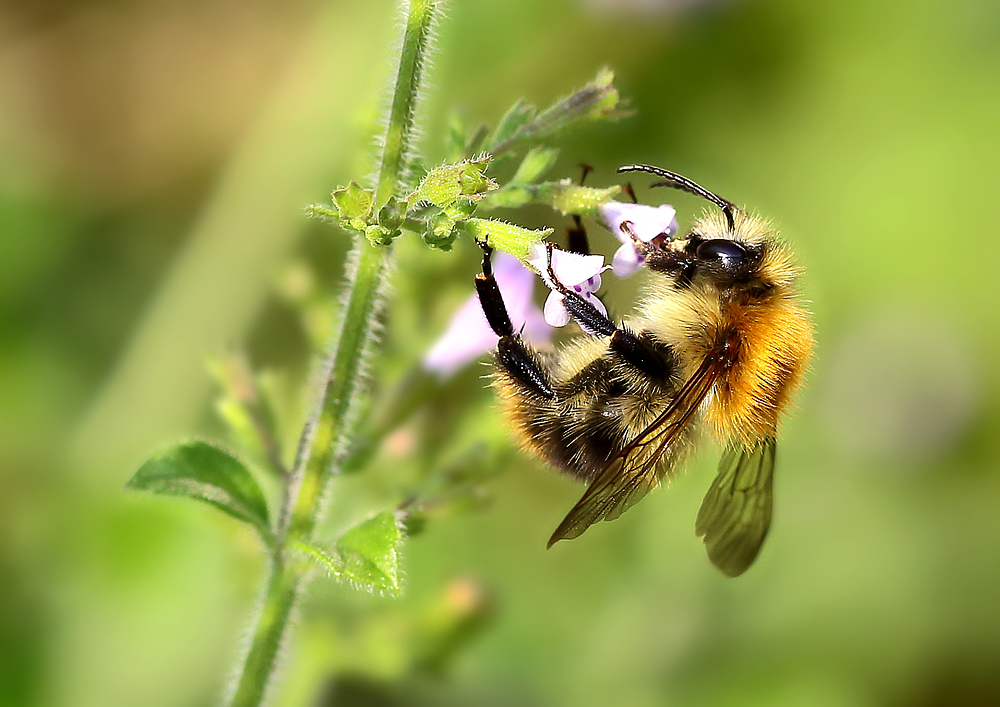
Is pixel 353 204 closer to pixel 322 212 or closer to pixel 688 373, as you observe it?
pixel 322 212

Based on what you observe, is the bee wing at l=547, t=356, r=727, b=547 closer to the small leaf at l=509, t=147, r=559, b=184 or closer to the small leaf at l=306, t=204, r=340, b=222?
the small leaf at l=509, t=147, r=559, b=184

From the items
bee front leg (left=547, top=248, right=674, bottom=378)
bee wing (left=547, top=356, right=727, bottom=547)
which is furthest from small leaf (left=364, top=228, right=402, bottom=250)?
bee wing (left=547, top=356, right=727, bottom=547)

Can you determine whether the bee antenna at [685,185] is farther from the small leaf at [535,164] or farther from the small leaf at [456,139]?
the small leaf at [456,139]

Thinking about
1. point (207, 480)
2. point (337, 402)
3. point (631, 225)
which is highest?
point (631, 225)

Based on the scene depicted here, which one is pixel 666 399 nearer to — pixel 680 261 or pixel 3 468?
pixel 680 261

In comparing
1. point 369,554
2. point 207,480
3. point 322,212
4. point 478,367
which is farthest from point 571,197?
point 478,367

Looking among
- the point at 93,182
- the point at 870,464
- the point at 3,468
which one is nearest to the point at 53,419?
the point at 3,468

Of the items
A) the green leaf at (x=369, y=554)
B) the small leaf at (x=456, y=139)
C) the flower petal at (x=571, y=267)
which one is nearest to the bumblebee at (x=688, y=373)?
the flower petal at (x=571, y=267)

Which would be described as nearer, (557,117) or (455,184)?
(455,184)
